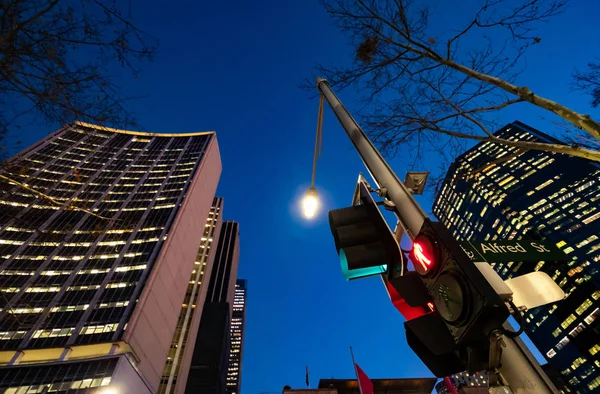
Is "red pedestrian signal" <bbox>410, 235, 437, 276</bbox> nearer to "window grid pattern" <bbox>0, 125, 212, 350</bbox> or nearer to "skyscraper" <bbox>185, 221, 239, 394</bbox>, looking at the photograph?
"window grid pattern" <bbox>0, 125, 212, 350</bbox>

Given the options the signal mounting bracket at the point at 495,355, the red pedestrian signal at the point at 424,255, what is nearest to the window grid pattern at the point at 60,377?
the red pedestrian signal at the point at 424,255

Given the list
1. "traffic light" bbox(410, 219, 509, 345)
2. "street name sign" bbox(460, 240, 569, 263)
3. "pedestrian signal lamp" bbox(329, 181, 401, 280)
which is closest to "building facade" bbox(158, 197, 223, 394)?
"pedestrian signal lamp" bbox(329, 181, 401, 280)

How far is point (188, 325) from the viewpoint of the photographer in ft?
253

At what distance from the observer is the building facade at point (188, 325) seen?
2594 inches

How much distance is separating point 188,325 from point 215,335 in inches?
905

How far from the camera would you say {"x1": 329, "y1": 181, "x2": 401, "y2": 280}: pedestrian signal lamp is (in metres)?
2.90

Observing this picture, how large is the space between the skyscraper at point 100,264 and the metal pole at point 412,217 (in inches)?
491

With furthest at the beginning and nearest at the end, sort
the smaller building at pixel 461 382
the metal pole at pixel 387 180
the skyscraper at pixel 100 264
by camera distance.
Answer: the skyscraper at pixel 100 264 → the smaller building at pixel 461 382 → the metal pole at pixel 387 180

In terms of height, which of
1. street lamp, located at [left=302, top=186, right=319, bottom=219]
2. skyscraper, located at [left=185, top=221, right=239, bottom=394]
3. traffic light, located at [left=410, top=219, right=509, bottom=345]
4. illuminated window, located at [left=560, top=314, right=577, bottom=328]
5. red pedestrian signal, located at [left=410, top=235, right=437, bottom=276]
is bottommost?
traffic light, located at [left=410, top=219, right=509, bottom=345]

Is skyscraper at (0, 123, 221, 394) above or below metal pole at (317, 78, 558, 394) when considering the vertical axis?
above

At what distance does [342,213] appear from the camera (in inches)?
131

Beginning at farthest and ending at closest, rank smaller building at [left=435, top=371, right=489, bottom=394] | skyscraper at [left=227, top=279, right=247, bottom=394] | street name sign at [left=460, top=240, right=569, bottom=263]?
skyscraper at [left=227, top=279, right=247, bottom=394]
smaller building at [left=435, top=371, right=489, bottom=394]
street name sign at [left=460, top=240, right=569, bottom=263]

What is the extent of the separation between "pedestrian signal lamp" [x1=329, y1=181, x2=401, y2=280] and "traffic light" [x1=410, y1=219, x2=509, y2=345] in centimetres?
69

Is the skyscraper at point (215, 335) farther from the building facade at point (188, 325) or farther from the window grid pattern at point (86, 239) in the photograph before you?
the window grid pattern at point (86, 239)
